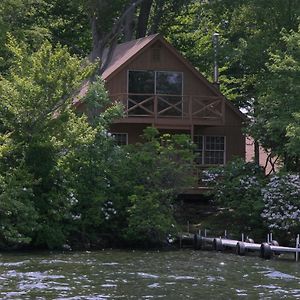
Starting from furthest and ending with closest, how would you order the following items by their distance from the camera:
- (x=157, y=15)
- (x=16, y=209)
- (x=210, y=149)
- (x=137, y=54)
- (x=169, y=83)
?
Result: (x=157, y=15), (x=210, y=149), (x=169, y=83), (x=137, y=54), (x=16, y=209)

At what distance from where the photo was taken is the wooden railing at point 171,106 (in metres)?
33.3

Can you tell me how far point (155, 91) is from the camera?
34688 mm

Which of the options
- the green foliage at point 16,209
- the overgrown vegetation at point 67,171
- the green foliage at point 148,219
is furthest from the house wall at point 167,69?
the green foliage at point 16,209

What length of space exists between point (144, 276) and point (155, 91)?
1734cm

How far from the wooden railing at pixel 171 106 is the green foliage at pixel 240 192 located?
13.4 feet

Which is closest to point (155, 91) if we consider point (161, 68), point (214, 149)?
point (161, 68)

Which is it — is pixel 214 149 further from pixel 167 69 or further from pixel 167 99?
pixel 167 69

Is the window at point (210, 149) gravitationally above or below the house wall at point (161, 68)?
below

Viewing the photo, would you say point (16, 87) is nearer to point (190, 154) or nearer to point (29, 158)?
point (29, 158)

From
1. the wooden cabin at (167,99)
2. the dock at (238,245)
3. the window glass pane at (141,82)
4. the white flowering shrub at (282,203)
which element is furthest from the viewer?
the window glass pane at (141,82)

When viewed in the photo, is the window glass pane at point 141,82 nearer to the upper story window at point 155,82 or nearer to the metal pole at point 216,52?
the upper story window at point 155,82

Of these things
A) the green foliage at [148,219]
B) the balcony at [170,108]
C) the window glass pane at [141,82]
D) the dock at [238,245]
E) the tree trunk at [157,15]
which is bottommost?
the dock at [238,245]

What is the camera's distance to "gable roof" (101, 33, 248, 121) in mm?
34062

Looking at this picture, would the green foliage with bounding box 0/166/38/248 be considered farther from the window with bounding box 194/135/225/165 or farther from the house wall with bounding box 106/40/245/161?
the window with bounding box 194/135/225/165
